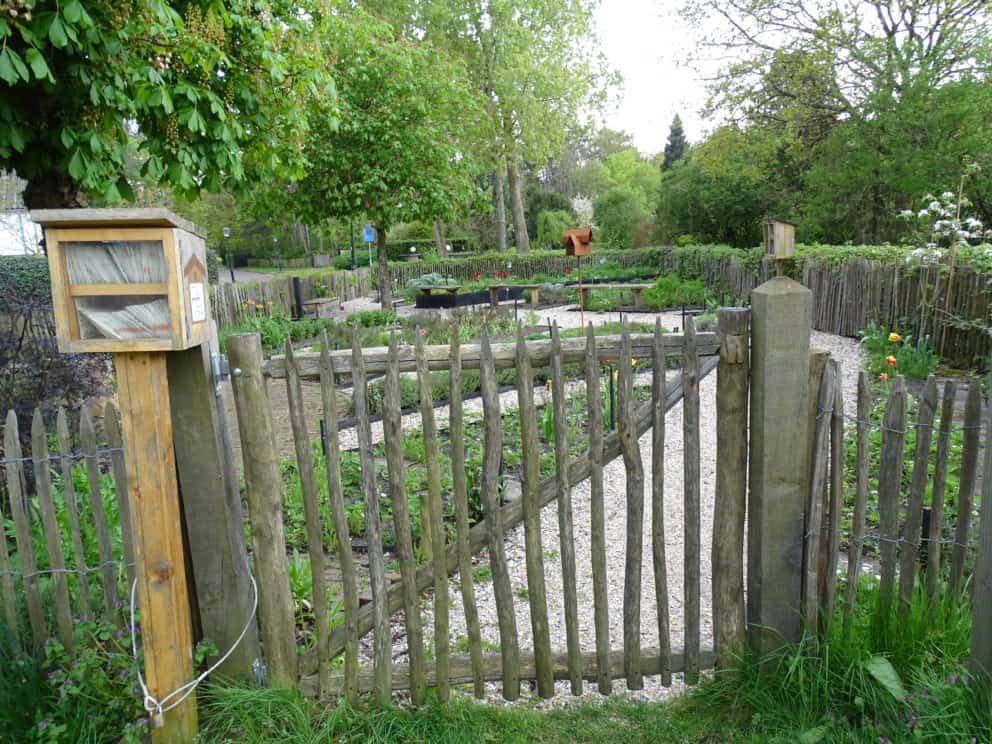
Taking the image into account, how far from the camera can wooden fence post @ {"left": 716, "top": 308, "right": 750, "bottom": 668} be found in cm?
247

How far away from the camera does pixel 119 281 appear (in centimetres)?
209

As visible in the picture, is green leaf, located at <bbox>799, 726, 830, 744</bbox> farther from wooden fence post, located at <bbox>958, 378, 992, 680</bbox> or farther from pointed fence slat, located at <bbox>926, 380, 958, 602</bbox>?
pointed fence slat, located at <bbox>926, 380, 958, 602</bbox>

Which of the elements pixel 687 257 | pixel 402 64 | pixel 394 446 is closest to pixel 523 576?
pixel 394 446

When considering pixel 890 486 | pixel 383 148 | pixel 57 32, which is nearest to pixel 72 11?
pixel 57 32

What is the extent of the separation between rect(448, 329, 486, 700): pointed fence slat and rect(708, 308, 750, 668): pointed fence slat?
28.2 inches

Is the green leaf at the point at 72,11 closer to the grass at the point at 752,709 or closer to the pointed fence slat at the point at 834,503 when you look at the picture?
the grass at the point at 752,709

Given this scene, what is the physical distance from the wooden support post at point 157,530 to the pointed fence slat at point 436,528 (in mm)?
823

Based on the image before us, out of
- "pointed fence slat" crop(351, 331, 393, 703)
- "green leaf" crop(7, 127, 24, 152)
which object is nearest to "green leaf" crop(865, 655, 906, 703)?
"pointed fence slat" crop(351, 331, 393, 703)

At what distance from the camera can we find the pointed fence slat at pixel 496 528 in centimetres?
241

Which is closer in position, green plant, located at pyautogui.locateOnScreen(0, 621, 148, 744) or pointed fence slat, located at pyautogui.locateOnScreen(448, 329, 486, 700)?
green plant, located at pyautogui.locateOnScreen(0, 621, 148, 744)

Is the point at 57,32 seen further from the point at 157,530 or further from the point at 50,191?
the point at 157,530

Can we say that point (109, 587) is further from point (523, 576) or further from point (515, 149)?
point (515, 149)

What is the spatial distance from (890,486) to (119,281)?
2620 millimetres

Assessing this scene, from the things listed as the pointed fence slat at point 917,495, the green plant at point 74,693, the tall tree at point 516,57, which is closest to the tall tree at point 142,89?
the green plant at point 74,693
